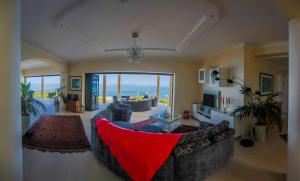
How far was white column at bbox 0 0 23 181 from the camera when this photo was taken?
147cm

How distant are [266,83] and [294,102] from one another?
350cm

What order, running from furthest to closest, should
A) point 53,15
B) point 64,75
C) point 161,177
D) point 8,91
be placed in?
point 64,75, point 53,15, point 161,177, point 8,91

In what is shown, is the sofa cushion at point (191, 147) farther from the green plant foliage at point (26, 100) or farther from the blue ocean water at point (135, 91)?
the blue ocean water at point (135, 91)

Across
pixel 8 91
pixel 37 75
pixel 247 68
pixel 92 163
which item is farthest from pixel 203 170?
pixel 37 75

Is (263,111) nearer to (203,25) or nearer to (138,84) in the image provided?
(203,25)

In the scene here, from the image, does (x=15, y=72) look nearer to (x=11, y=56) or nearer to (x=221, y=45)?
(x=11, y=56)

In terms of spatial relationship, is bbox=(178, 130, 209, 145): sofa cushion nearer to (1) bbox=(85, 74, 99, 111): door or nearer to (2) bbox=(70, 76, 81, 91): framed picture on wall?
(1) bbox=(85, 74, 99, 111): door

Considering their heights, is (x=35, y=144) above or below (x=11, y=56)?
below

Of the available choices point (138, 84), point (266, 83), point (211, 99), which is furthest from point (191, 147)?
point (138, 84)

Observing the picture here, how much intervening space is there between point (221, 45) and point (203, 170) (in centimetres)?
351

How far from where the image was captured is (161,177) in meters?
2.28

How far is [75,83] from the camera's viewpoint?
8.48 meters

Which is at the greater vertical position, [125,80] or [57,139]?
[125,80]

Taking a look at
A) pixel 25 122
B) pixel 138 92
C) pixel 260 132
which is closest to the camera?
pixel 260 132
